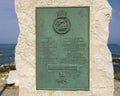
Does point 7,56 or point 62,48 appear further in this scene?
point 7,56

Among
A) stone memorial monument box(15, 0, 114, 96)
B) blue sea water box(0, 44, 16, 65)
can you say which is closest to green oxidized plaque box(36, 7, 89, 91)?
stone memorial monument box(15, 0, 114, 96)

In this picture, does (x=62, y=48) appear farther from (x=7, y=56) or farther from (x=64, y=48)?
(x=7, y=56)

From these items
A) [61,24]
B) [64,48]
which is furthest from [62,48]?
[61,24]

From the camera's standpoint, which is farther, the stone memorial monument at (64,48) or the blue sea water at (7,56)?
the blue sea water at (7,56)

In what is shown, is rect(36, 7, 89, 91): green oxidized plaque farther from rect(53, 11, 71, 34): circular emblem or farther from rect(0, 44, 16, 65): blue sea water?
rect(0, 44, 16, 65): blue sea water

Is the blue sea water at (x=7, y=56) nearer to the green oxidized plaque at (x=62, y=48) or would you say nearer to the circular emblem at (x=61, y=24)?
the green oxidized plaque at (x=62, y=48)

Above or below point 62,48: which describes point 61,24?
above

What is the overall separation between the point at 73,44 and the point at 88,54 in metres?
0.36

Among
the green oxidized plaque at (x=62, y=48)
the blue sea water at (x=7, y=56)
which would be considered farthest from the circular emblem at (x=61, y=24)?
the blue sea water at (x=7, y=56)

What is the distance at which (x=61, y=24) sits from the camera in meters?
7.23

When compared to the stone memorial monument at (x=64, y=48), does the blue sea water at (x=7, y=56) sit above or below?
below

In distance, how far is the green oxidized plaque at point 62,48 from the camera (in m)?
7.17

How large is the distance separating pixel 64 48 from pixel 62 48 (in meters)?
0.04

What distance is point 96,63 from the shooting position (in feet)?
23.6
